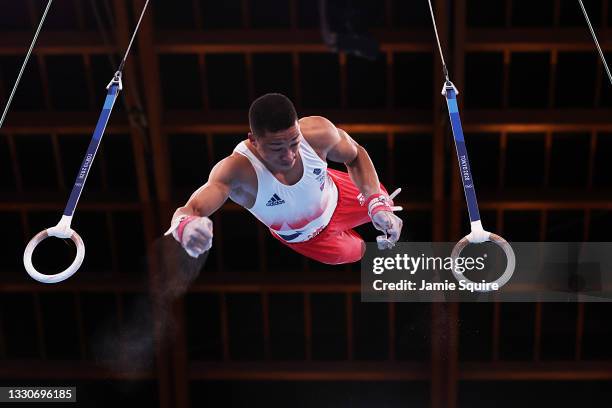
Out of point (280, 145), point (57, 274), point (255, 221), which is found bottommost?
point (57, 274)

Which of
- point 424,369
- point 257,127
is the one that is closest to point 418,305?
point 424,369

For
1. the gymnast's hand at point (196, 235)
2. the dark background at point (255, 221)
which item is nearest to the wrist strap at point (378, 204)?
the gymnast's hand at point (196, 235)

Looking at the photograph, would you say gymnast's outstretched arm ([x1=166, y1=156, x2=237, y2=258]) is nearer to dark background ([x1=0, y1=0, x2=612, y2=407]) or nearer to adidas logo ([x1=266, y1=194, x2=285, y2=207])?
adidas logo ([x1=266, y1=194, x2=285, y2=207])

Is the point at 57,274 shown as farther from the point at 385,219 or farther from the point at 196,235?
the point at 385,219

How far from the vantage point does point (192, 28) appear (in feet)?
24.1

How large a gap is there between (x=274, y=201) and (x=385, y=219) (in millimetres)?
540

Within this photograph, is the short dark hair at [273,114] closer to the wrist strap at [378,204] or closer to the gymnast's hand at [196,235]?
the gymnast's hand at [196,235]

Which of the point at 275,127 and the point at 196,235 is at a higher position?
the point at 275,127

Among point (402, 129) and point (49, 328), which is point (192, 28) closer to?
point (402, 129)

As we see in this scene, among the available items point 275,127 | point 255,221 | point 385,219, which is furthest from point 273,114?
point 255,221

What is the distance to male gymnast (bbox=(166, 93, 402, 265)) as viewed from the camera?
3518 mm

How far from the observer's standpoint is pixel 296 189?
4035mm

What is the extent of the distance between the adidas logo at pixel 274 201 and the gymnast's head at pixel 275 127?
1.21 ft

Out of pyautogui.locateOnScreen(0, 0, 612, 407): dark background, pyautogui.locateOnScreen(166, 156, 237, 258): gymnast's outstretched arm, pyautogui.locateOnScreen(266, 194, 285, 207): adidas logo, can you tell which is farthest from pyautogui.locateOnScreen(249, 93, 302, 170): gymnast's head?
pyautogui.locateOnScreen(0, 0, 612, 407): dark background
